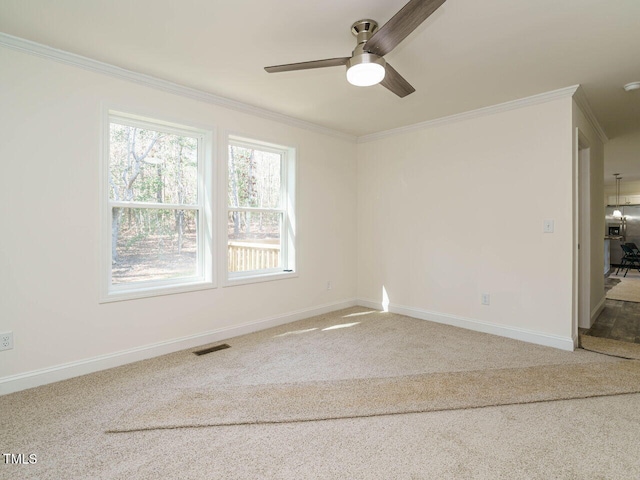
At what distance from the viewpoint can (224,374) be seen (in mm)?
2703

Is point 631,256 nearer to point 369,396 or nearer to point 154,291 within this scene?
point 369,396

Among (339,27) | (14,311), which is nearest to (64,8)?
(339,27)

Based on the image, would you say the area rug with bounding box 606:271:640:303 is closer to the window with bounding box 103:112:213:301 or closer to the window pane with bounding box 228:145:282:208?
the window pane with bounding box 228:145:282:208

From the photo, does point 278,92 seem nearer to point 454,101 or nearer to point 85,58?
point 85,58

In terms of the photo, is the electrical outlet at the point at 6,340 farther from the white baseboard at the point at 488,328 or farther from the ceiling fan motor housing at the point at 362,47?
the white baseboard at the point at 488,328

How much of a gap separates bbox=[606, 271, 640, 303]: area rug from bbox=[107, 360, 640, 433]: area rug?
146 inches

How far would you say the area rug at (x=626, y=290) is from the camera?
561cm

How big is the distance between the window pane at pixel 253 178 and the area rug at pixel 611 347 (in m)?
3.57

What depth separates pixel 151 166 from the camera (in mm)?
3166

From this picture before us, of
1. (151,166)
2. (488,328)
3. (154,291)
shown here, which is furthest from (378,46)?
(488,328)

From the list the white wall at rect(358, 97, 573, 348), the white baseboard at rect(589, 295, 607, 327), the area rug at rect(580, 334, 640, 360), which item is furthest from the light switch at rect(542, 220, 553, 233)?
the white baseboard at rect(589, 295, 607, 327)

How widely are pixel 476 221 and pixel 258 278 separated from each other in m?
2.53

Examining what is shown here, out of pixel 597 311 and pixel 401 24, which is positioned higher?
pixel 401 24

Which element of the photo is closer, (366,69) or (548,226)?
(366,69)
